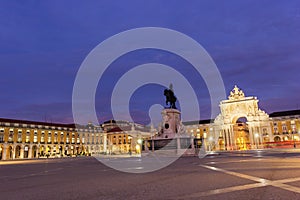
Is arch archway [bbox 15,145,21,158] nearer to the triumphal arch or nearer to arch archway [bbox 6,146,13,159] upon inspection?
arch archway [bbox 6,146,13,159]

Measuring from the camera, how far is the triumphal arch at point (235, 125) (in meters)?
90.5

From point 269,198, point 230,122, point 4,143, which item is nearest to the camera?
point 269,198

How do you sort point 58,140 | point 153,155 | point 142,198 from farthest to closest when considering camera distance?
point 58,140
point 153,155
point 142,198

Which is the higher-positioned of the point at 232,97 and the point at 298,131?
the point at 232,97

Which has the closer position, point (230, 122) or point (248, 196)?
point (248, 196)

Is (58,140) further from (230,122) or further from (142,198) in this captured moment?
(142,198)

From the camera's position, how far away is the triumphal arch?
90500 millimetres

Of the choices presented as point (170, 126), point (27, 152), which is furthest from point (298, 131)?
point (27, 152)

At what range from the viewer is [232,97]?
96375 millimetres

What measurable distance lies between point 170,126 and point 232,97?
6960 cm

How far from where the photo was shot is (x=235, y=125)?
9912cm

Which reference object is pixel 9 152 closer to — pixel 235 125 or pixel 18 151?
pixel 18 151

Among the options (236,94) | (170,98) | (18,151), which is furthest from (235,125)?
(18,151)

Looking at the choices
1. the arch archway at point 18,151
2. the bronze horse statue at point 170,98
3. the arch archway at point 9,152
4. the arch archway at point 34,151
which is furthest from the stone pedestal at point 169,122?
the arch archway at point 34,151
